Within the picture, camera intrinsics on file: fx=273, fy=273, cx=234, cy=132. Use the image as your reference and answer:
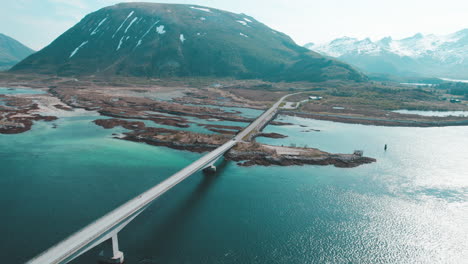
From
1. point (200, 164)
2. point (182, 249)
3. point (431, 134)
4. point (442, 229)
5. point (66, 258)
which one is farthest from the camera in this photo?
point (431, 134)

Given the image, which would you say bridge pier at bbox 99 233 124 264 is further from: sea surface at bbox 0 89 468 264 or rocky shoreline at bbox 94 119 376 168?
rocky shoreline at bbox 94 119 376 168

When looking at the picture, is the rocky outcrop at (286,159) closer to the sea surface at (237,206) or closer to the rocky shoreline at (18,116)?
the sea surface at (237,206)

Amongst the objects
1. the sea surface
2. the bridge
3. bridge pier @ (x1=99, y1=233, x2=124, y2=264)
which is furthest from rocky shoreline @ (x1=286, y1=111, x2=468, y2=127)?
bridge pier @ (x1=99, y1=233, x2=124, y2=264)

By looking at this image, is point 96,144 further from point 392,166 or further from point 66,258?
point 392,166

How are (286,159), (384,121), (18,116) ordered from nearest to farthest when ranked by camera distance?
(286,159) → (18,116) → (384,121)

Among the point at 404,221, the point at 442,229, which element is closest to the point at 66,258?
the point at 404,221

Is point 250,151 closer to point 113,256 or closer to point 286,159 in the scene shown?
point 286,159


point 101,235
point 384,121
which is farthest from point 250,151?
point 384,121

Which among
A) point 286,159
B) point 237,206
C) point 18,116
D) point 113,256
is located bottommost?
point 237,206
